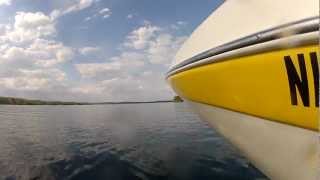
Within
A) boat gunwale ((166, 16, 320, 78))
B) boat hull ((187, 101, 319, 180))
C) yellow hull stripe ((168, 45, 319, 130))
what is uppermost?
boat gunwale ((166, 16, 320, 78))

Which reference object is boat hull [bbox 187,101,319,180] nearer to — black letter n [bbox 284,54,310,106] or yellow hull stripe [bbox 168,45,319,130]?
yellow hull stripe [bbox 168,45,319,130]

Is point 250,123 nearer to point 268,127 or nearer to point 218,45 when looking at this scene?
point 268,127

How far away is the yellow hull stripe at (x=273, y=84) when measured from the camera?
8.36 ft

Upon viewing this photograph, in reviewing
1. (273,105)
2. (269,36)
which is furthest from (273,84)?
(269,36)

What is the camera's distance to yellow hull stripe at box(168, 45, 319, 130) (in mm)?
2547

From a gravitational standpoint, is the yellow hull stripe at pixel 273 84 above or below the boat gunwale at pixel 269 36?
below

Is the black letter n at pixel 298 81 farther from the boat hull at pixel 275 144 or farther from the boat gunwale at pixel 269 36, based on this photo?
the boat hull at pixel 275 144

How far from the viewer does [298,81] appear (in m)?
2.62

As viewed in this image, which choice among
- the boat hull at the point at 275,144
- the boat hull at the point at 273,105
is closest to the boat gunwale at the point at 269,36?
the boat hull at the point at 273,105

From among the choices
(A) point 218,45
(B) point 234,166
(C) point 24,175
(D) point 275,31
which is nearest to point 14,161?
(C) point 24,175

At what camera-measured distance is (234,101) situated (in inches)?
134

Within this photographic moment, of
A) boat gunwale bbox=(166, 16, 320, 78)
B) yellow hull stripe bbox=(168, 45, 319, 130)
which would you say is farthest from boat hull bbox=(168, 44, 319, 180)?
boat gunwale bbox=(166, 16, 320, 78)

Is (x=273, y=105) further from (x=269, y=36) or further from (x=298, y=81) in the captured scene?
(x=269, y=36)

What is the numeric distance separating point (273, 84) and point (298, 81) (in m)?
0.26
